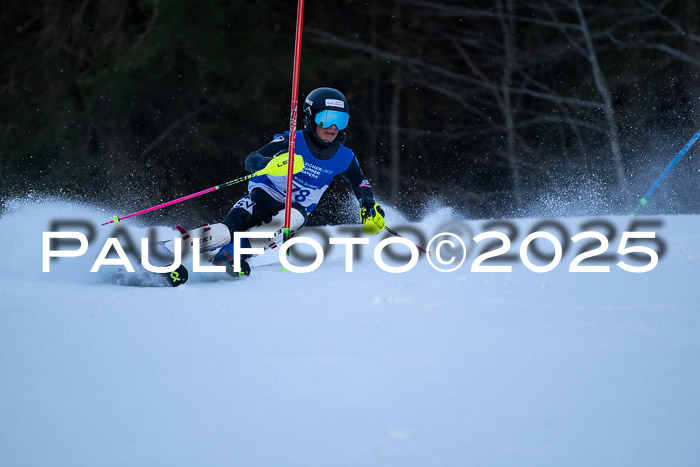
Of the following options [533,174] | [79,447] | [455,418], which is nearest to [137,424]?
[79,447]

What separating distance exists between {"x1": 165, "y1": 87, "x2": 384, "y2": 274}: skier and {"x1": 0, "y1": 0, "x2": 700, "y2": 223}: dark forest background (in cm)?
907

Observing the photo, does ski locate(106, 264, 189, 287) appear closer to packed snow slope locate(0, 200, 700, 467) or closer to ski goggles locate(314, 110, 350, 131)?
packed snow slope locate(0, 200, 700, 467)

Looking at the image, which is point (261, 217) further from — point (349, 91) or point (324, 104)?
point (349, 91)

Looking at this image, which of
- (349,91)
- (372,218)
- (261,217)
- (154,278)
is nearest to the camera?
(154,278)

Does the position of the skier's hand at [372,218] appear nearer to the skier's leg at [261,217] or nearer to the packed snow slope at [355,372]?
the skier's leg at [261,217]

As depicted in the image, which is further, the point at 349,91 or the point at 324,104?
the point at 349,91

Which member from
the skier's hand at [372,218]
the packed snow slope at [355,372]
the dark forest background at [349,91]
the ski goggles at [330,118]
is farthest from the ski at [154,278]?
the dark forest background at [349,91]

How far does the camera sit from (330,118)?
213 inches

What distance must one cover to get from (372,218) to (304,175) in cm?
59

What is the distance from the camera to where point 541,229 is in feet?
21.3

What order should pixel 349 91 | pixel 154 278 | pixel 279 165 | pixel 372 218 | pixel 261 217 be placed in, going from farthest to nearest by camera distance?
pixel 349 91 < pixel 372 218 < pixel 261 217 < pixel 279 165 < pixel 154 278

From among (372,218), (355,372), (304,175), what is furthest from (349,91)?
(355,372)

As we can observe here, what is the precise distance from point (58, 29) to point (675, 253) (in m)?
14.3

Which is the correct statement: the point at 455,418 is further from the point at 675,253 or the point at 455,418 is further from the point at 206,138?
the point at 206,138
